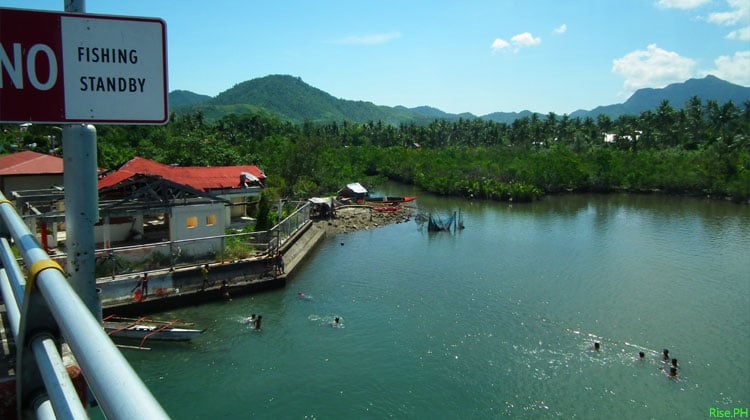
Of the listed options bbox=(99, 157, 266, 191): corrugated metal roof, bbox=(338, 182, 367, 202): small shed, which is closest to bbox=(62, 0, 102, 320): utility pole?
bbox=(99, 157, 266, 191): corrugated metal roof

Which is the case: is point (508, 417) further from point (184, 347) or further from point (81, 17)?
point (81, 17)

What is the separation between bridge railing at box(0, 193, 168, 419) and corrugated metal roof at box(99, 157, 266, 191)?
21.2 meters

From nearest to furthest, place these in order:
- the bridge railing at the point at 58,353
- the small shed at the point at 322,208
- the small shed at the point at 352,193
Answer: the bridge railing at the point at 58,353, the small shed at the point at 322,208, the small shed at the point at 352,193

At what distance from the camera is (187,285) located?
18312mm

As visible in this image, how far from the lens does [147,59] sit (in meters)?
2.46

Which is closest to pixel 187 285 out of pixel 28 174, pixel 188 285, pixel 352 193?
pixel 188 285

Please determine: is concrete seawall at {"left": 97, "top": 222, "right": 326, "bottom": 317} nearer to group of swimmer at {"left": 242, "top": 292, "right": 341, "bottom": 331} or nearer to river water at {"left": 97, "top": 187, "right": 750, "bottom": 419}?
river water at {"left": 97, "top": 187, "right": 750, "bottom": 419}

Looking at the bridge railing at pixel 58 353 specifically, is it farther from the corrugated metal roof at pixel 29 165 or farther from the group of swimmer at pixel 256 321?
the corrugated metal roof at pixel 29 165

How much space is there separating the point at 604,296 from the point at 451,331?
7787 mm

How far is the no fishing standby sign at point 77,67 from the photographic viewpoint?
2295 mm

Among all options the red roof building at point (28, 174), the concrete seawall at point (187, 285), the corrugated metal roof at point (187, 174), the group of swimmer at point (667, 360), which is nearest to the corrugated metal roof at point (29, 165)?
the red roof building at point (28, 174)

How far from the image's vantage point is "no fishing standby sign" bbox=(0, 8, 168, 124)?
7.53 ft

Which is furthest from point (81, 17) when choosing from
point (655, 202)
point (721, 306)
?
point (655, 202)

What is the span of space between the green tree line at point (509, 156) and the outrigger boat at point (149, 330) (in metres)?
12.8
